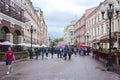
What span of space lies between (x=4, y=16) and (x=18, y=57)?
5.57 meters

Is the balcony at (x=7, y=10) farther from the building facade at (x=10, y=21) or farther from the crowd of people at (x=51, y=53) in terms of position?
the crowd of people at (x=51, y=53)

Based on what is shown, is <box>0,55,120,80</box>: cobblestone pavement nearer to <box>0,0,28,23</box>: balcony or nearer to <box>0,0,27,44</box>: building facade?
<box>0,0,28,23</box>: balcony

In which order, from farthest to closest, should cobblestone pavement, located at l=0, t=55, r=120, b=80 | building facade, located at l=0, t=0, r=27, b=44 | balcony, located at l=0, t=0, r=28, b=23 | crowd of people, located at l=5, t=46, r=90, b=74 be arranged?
building facade, located at l=0, t=0, r=27, b=44 < balcony, located at l=0, t=0, r=28, b=23 < crowd of people, located at l=5, t=46, r=90, b=74 < cobblestone pavement, located at l=0, t=55, r=120, b=80

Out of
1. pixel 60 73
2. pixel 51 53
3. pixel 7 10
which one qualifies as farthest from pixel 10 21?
pixel 60 73

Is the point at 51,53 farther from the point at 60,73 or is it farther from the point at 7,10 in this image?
the point at 60,73

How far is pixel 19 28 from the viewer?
4841 cm

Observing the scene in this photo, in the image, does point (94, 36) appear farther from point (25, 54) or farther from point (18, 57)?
point (18, 57)

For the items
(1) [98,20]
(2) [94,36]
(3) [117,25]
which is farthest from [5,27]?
(2) [94,36]

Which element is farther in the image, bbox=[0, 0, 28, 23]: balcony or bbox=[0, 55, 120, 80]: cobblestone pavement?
bbox=[0, 0, 28, 23]: balcony

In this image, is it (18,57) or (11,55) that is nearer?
(11,55)

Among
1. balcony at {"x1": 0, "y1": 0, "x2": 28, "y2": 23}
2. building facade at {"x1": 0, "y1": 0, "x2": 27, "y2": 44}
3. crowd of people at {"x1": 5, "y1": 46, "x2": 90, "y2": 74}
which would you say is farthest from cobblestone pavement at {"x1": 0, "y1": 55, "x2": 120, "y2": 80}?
building facade at {"x1": 0, "y1": 0, "x2": 27, "y2": 44}

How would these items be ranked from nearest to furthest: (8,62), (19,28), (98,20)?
(8,62), (19,28), (98,20)

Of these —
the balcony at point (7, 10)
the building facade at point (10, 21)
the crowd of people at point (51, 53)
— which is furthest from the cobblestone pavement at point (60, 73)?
the building facade at point (10, 21)

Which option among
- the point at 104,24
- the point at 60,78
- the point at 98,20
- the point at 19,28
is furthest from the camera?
the point at 98,20
